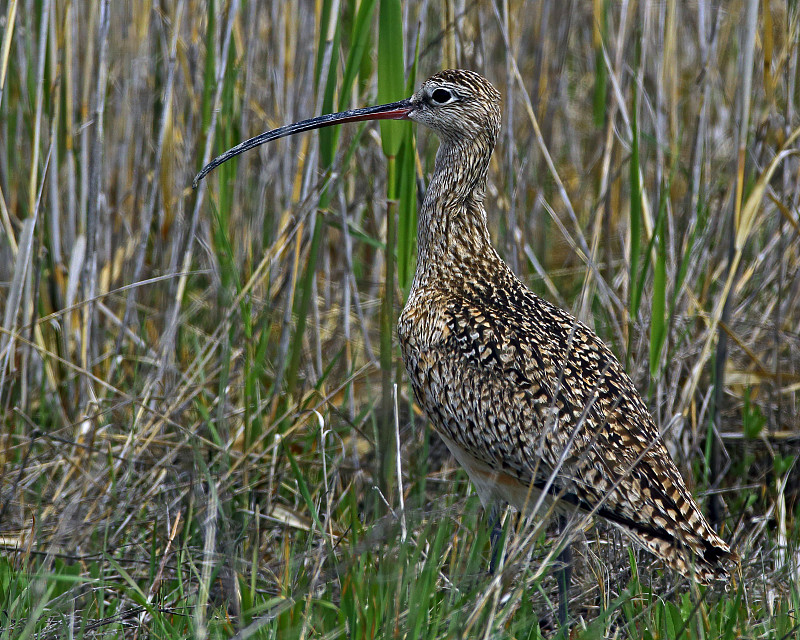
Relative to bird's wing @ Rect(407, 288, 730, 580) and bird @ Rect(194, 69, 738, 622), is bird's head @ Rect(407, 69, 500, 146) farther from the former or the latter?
bird's wing @ Rect(407, 288, 730, 580)

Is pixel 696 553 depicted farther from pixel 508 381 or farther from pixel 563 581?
pixel 508 381

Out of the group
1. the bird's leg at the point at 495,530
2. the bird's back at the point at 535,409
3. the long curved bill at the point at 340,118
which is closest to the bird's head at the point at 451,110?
the long curved bill at the point at 340,118

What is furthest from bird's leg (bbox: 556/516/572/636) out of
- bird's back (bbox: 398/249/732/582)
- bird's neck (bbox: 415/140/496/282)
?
bird's neck (bbox: 415/140/496/282)

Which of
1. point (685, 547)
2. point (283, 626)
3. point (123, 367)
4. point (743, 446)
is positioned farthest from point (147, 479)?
point (743, 446)

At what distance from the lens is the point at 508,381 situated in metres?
2.99

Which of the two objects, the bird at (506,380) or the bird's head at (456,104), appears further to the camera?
the bird's head at (456,104)

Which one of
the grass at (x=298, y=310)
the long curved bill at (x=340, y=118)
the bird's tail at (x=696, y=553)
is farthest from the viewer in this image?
the long curved bill at (x=340, y=118)

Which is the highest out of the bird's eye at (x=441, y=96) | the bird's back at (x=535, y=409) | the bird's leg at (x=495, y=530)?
the bird's eye at (x=441, y=96)

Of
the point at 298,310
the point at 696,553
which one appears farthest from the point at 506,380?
the point at 298,310

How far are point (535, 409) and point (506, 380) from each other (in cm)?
14

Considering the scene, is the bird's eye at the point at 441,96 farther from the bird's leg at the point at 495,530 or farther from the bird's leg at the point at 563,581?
the bird's leg at the point at 563,581

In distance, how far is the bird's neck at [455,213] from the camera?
3.48 meters

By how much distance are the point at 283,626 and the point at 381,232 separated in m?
2.56

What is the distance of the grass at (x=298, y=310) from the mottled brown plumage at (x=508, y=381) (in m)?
0.15
